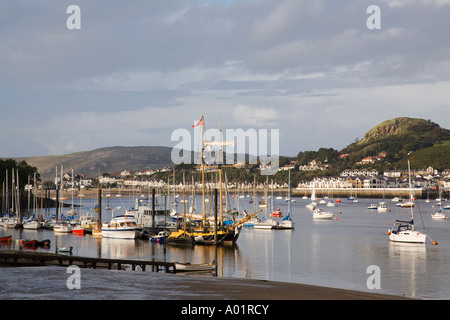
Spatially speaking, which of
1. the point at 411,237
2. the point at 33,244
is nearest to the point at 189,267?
the point at 33,244

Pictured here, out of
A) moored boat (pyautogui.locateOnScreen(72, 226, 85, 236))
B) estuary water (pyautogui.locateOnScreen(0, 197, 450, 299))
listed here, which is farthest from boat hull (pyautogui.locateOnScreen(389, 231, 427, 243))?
moored boat (pyautogui.locateOnScreen(72, 226, 85, 236))

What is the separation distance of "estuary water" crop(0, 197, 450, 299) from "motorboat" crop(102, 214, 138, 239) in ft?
4.72

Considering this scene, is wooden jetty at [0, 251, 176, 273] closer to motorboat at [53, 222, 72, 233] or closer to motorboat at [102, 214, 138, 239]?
motorboat at [102, 214, 138, 239]

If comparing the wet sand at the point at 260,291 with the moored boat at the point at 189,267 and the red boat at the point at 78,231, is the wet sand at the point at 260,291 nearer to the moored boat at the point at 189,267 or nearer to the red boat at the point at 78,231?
the moored boat at the point at 189,267

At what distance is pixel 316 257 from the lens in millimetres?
53594

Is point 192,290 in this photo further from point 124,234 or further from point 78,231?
point 78,231

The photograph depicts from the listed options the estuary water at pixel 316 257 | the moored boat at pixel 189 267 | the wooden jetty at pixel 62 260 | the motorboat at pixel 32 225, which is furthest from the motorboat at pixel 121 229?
the moored boat at pixel 189 267

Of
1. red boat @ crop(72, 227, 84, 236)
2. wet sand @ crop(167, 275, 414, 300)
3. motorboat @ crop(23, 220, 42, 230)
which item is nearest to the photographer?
wet sand @ crop(167, 275, 414, 300)

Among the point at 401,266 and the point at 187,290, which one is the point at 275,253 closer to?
the point at 401,266

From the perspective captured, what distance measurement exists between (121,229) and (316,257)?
26.3 metres

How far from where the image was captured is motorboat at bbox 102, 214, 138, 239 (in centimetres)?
6850

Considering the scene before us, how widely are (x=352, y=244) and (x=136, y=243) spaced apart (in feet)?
83.2
